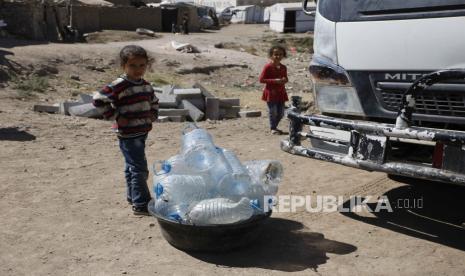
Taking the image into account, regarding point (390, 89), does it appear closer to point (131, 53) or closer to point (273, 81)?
point (131, 53)

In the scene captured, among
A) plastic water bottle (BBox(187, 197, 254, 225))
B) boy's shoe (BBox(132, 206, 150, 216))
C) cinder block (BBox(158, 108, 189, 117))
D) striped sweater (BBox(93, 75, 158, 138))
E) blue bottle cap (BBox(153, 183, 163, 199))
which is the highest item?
striped sweater (BBox(93, 75, 158, 138))

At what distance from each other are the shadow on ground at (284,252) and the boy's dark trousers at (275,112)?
13.7 ft

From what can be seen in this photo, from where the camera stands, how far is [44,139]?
7.29 m

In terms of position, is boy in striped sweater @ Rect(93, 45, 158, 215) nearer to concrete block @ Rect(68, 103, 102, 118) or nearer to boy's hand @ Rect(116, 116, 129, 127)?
boy's hand @ Rect(116, 116, 129, 127)

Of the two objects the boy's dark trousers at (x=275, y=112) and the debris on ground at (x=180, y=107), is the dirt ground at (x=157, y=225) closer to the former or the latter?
the boy's dark trousers at (x=275, y=112)

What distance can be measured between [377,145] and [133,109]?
1.85m

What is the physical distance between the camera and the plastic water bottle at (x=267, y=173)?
4.02m

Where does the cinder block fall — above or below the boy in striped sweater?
below

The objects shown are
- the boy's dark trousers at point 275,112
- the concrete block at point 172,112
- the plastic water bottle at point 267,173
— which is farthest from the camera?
the concrete block at point 172,112

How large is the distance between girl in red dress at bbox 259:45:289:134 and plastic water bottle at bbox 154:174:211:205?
4.61 metres

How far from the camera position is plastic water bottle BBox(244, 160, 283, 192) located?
4.02 m

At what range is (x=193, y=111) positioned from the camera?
31.0 ft

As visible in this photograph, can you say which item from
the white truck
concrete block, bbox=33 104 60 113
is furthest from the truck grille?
concrete block, bbox=33 104 60 113

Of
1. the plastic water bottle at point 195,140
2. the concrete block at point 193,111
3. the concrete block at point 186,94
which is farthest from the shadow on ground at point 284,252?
the concrete block at point 186,94
